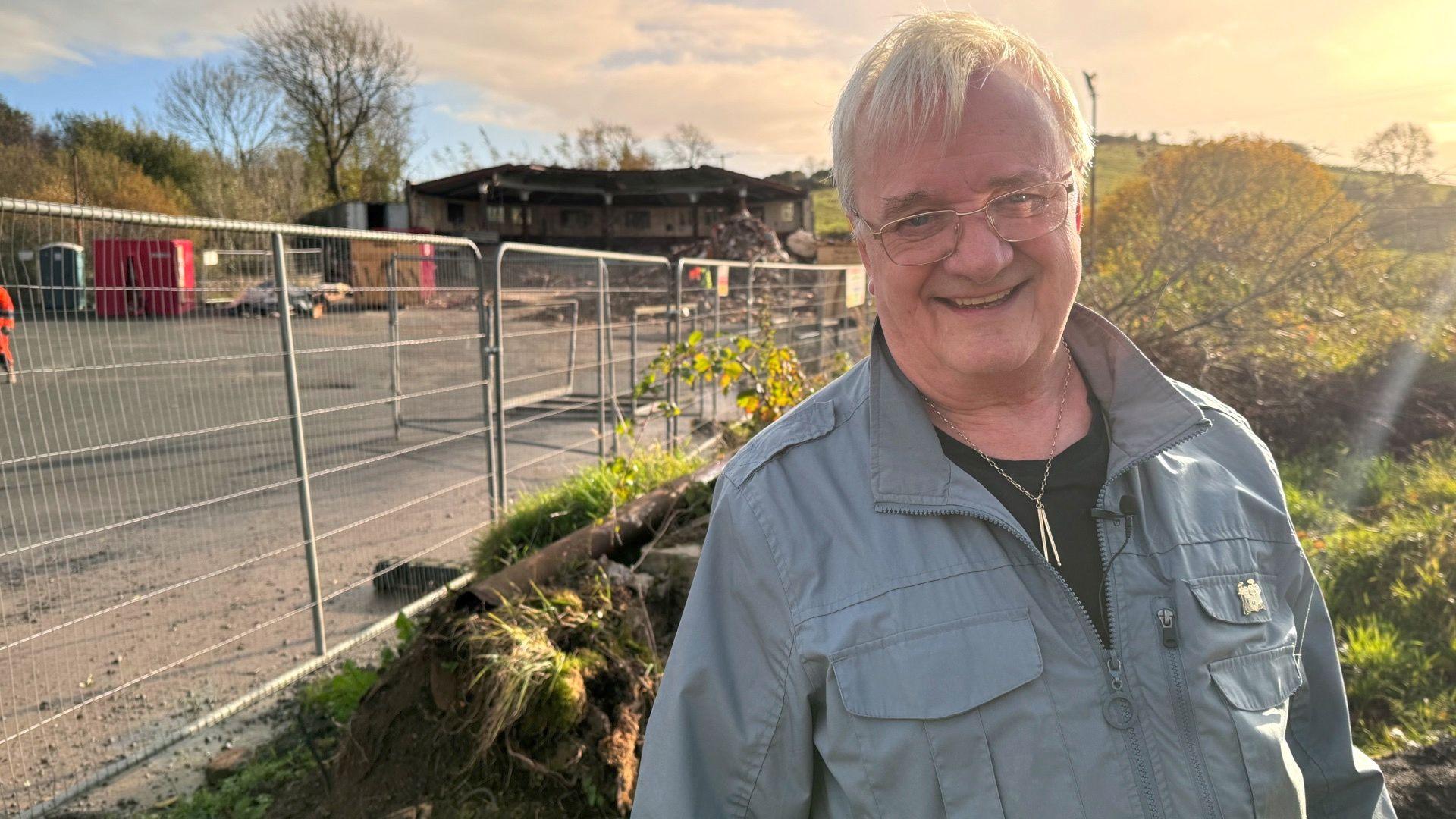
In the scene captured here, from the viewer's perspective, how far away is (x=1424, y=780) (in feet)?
8.38

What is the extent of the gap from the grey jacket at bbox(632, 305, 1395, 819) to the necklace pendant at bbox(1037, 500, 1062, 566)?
7cm

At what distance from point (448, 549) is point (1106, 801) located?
17.7 ft

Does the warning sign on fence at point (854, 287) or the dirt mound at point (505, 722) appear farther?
the warning sign on fence at point (854, 287)

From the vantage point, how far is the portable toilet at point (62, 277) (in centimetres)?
339

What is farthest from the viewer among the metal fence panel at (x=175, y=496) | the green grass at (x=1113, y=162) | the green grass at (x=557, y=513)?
the green grass at (x=1113, y=162)

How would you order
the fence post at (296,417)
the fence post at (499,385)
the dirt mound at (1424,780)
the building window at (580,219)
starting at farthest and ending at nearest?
the building window at (580,219) < the fence post at (499,385) < the fence post at (296,417) < the dirt mound at (1424,780)

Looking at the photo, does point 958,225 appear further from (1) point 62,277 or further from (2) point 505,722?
(1) point 62,277

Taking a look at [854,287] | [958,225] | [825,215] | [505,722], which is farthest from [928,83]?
[825,215]

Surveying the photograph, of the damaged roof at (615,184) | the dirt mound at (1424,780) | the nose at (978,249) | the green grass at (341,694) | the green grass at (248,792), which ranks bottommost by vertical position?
the green grass at (248,792)

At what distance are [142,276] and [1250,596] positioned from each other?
13.8 ft

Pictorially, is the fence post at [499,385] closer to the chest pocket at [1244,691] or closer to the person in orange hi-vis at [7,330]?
the person in orange hi-vis at [7,330]

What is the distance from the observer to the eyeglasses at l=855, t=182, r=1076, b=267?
1579 millimetres

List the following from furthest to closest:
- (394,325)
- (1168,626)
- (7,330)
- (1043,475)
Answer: (394,325)
(7,330)
(1043,475)
(1168,626)

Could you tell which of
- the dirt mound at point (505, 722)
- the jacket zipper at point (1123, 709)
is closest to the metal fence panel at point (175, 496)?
the dirt mound at point (505, 722)
